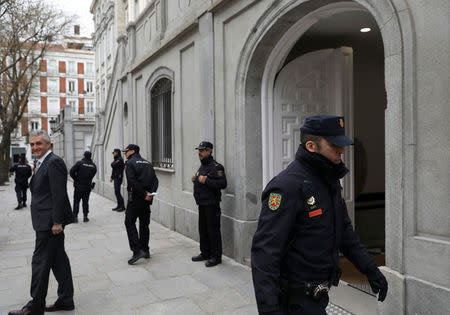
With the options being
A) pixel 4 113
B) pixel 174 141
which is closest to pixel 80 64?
pixel 4 113

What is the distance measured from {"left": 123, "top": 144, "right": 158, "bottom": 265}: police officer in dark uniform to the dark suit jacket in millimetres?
2064

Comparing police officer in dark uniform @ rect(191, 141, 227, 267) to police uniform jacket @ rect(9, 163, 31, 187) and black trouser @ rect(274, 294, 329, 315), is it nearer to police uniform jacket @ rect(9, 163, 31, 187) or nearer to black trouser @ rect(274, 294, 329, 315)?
black trouser @ rect(274, 294, 329, 315)

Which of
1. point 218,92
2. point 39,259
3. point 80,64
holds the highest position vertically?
point 80,64

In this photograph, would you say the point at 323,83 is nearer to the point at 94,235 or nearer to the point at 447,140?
the point at 447,140

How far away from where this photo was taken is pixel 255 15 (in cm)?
577

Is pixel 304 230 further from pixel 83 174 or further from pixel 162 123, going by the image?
pixel 83 174

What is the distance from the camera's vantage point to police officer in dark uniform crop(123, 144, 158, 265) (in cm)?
640

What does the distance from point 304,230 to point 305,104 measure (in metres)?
4.47

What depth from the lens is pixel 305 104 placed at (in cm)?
643

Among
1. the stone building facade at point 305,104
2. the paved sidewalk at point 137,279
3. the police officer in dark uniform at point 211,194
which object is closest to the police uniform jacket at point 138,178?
the police officer in dark uniform at point 211,194

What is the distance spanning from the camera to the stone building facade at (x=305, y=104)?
3.32m

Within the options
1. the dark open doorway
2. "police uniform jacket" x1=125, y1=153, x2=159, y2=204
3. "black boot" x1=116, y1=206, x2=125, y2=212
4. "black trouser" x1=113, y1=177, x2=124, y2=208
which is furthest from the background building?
the dark open doorway

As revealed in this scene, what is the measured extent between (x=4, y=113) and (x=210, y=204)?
2237 centimetres

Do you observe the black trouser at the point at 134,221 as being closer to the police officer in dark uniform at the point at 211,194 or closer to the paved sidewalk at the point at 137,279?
the paved sidewalk at the point at 137,279
